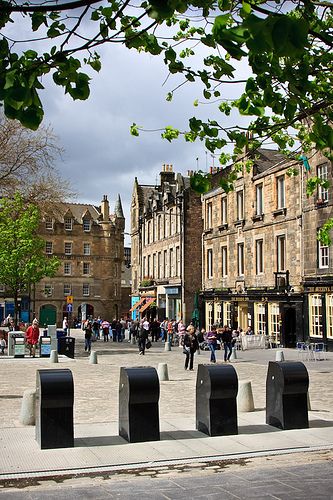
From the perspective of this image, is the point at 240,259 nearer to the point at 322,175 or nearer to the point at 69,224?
the point at 322,175

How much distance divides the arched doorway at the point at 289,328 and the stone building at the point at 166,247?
51.3 feet

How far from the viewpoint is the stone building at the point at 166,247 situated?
160 ft

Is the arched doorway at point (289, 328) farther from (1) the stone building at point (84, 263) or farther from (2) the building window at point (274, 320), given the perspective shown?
(1) the stone building at point (84, 263)

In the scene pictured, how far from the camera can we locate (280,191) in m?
34.7

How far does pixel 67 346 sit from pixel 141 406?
1856 centimetres

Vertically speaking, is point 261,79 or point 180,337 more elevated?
point 261,79

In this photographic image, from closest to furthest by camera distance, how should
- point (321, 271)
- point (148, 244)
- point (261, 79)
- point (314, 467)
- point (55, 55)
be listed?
point (55, 55) < point (261, 79) < point (314, 467) < point (321, 271) < point (148, 244)

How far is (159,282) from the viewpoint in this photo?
178 ft

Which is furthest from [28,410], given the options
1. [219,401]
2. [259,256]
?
[259,256]

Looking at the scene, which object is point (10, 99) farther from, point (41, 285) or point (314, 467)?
point (41, 285)

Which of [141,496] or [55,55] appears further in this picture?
[141,496]

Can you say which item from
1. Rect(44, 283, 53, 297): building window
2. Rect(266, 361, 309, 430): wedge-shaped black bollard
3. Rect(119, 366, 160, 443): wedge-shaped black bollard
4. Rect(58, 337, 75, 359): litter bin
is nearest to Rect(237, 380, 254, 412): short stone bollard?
Rect(266, 361, 309, 430): wedge-shaped black bollard

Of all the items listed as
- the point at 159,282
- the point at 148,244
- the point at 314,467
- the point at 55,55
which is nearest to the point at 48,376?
the point at 314,467

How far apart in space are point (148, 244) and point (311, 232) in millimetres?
29361
